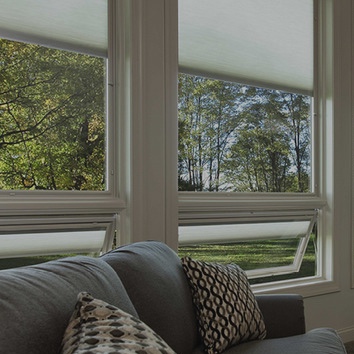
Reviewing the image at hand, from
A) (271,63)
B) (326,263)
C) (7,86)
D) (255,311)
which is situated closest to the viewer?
(255,311)

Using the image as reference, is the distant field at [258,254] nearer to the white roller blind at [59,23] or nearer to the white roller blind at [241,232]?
the white roller blind at [241,232]

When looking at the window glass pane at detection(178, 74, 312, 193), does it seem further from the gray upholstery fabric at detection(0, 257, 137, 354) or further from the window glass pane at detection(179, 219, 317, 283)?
the gray upholstery fabric at detection(0, 257, 137, 354)

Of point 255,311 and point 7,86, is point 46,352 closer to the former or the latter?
point 255,311

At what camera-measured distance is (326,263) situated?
3861 millimetres

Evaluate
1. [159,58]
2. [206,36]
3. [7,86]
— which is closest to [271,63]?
[206,36]

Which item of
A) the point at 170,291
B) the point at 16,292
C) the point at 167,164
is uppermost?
the point at 167,164

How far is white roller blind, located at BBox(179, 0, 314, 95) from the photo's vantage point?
3.18 meters

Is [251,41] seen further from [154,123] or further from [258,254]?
[258,254]

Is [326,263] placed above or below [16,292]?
below

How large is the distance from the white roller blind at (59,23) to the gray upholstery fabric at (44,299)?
1.35 meters

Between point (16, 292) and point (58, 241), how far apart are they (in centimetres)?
135

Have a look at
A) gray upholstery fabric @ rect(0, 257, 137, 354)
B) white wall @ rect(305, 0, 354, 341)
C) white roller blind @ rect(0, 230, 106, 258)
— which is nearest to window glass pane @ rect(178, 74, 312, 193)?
white wall @ rect(305, 0, 354, 341)

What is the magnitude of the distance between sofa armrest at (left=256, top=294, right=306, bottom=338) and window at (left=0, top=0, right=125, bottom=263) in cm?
93

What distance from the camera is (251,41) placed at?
3.46m
